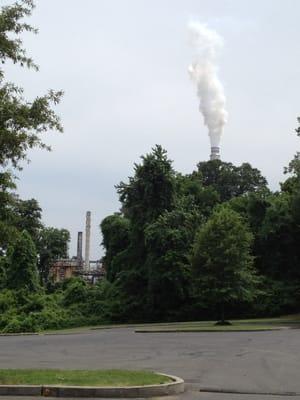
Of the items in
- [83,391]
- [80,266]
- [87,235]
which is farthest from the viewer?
[87,235]

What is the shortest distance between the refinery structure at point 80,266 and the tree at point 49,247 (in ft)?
5.00

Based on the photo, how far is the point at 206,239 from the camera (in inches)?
1655

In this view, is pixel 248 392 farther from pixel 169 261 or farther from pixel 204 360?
pixel 169 261

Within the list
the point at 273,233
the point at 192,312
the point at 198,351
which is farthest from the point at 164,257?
the point at 198,351

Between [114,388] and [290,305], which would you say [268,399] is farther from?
[290,305]

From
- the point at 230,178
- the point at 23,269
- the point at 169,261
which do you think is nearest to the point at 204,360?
the point at 169,261

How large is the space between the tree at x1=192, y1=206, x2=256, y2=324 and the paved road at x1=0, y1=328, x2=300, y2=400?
1386 centimetres

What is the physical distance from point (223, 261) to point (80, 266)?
Result: 78.2 metres

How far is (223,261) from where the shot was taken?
4097 cm

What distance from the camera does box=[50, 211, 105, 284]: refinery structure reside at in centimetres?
10548

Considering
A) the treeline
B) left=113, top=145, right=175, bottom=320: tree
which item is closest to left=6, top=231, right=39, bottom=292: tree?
the treeline

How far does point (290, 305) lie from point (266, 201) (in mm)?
→ 10117

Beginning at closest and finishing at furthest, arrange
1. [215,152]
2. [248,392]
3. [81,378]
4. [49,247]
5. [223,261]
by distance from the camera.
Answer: [248,392] → [81,378] → [223,261] → [49,247] → [215,152]

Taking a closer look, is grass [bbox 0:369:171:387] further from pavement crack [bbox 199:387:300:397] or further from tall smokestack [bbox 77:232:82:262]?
tall smokestack [bbox 77:232:82:262]
